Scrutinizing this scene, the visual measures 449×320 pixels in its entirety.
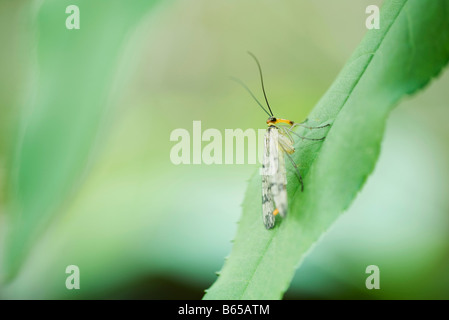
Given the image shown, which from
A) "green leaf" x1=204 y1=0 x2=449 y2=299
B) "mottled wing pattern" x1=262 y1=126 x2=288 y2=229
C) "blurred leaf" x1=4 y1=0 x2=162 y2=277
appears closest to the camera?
"green leaf" x1=204 y1=0 x2=449 y2=299

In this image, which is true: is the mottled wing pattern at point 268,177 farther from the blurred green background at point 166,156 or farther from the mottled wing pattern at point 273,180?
the blurred green background at point 166,156

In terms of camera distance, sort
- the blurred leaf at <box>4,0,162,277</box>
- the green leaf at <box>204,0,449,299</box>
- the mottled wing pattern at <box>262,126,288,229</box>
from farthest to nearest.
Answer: the mottled wing pattern at <box>262,126,288,229</box>, the blurred leaf at <box>4,0,162,277</box>, the green leaf at <box>204,0,449,299</box>

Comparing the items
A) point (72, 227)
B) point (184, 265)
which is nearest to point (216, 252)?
point (184, 265)

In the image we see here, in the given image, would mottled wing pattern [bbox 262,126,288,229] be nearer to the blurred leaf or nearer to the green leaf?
the green leaf

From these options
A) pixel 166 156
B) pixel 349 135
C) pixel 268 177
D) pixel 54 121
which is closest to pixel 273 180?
pixel 268 177

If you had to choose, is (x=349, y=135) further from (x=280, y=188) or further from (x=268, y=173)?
(x=268, y=173)

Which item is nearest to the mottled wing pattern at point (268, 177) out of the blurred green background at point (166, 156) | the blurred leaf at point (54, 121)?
the blurred green background at point (166, 156)

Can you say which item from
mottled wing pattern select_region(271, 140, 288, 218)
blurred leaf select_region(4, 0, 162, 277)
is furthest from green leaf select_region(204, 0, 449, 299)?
blurred leaf select_region(4, 0, 162, 277)
